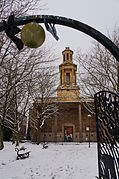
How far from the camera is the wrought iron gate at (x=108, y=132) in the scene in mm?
2518

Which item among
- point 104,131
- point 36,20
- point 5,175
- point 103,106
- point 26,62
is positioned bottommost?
point 5,175

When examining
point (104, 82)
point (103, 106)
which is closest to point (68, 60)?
point (104, 82)

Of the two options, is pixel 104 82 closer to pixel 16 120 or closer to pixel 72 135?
pixel 16 120

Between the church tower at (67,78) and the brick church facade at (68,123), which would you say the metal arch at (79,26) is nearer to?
the church tower at (67,78)

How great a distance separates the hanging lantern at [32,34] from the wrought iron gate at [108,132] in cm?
133

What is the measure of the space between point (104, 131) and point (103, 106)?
40 centimetres

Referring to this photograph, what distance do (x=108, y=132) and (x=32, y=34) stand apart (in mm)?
1823

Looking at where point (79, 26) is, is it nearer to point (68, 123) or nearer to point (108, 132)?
point (108, 132)

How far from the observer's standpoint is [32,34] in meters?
1.95

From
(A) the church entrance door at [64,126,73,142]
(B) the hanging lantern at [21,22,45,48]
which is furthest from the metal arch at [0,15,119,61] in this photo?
(A) the church entrance door at [64,126,73,142]

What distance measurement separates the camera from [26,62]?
30.1ft

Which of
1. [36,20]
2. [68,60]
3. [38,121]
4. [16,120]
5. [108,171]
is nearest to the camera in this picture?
[36,20]

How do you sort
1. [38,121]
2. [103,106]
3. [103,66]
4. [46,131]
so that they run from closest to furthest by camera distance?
[103,106], [103,66], [38,121], [46,131]

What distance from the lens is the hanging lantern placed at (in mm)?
1952
